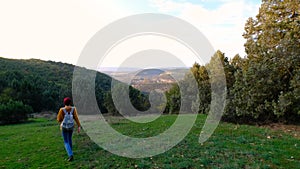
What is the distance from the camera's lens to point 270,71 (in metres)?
17.7

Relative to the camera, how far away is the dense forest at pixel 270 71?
16.6 metres

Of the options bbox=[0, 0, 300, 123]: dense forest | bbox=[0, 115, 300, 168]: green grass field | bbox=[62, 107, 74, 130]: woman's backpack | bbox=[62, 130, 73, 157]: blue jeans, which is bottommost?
bbox=[0, 115, 300, 168]: green grass field

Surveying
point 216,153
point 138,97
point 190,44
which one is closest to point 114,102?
point 138,97

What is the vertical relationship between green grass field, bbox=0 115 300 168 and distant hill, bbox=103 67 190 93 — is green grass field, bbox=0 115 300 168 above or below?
below

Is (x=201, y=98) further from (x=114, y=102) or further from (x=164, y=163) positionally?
(x=164, y=163)

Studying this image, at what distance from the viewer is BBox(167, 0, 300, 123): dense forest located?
16578 millimetres

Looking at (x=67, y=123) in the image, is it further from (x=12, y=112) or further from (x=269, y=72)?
(x=12, y=112)

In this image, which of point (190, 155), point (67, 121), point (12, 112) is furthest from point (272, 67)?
point (12, 112)

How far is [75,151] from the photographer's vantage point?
412 inches

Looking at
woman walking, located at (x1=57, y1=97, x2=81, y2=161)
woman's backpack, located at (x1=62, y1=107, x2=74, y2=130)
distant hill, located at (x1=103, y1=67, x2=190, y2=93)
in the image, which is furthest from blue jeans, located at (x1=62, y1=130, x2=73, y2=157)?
distant hill, located at (x1=103, y1=67, x2=190, y2=93)

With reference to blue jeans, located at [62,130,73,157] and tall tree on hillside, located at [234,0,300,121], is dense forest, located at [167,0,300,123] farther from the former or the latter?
blue jeans, located at [62,130,73,157]

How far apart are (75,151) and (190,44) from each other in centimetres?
924

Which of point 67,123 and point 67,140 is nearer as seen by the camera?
point 67,123

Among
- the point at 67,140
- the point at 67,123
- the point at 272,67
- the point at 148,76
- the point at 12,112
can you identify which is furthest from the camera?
the point at 12,112
